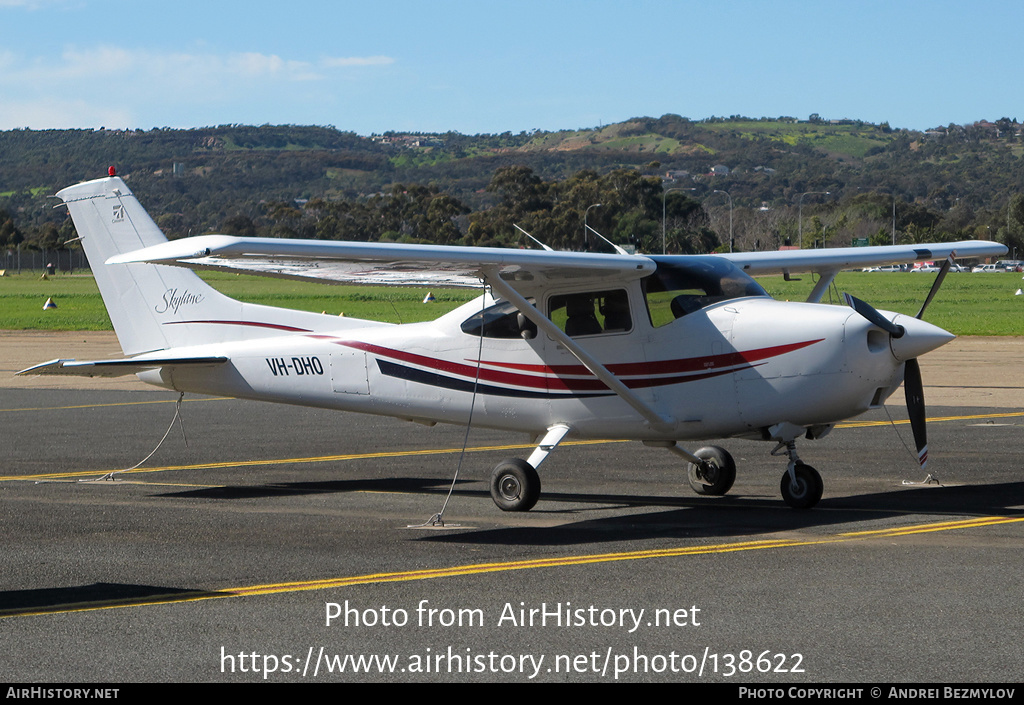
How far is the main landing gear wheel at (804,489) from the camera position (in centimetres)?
1091

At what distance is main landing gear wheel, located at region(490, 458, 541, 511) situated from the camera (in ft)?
36.3

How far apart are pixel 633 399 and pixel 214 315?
5108 mm

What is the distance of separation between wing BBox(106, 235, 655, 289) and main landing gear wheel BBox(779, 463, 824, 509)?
2.29 metres

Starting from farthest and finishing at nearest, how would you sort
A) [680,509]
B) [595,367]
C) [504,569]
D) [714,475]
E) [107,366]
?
[107,366] → [714,475] → [680,509] → [595,367] → [504,569]

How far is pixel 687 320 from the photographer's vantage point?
437 inches

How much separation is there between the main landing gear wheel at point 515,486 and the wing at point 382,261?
1.76 meters

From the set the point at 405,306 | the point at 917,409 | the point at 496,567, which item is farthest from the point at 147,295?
the point at 405,306

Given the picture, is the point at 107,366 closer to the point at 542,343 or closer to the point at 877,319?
the point at 542,343

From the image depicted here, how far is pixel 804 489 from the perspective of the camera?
10922mm

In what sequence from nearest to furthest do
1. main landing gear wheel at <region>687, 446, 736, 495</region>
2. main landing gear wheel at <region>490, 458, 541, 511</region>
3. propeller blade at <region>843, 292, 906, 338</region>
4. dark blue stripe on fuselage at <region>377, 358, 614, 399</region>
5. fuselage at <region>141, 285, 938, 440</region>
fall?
propeller blade at <region>843, 292, 906, 338</region>
fuselage at <region>141, 285, 938, 440</region>
main landing gear wheel at <region>490, 458, 541, 511</region>
dark blue stripe on fuselage at <region>377, 358, 614, 399</region>
main landing gear wheel at <region>687, 446, 736, 495</region>

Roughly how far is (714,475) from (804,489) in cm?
128

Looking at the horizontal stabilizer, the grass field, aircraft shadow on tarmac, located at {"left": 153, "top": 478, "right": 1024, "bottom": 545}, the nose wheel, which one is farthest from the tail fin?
the grass field

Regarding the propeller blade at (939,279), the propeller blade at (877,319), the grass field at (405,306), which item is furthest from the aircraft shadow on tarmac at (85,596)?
the grass field at (405,306)

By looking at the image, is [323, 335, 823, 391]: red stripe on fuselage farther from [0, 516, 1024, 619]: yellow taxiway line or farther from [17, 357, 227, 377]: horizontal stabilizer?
[0, 516, 1024, 619]: yellow taxiway line
